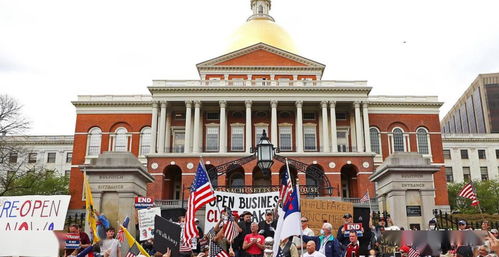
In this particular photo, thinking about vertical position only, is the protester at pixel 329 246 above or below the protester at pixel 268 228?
below

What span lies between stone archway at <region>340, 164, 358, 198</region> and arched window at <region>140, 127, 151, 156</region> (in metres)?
24.2

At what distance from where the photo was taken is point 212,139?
5650 cm

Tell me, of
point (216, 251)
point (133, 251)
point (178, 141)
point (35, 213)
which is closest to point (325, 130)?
point (178, 141)

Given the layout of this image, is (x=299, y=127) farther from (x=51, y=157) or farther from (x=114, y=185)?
(x=51, y=157)

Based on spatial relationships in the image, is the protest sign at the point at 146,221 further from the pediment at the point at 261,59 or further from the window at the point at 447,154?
the window at the point at 447,154

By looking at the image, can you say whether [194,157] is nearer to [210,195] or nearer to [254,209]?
[254,209]

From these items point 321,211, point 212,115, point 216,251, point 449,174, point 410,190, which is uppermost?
point 212,115

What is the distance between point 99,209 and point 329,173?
131 ft

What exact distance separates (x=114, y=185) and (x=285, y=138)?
139 feet

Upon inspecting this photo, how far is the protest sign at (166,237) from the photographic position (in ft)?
27.1

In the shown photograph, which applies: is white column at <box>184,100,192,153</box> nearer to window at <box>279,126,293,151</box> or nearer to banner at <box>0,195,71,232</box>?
window at <box>279,126,293,151</box>

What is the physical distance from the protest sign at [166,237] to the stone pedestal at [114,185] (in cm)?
715

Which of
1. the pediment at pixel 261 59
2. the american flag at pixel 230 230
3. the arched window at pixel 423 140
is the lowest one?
the american flag at pixel 230 230

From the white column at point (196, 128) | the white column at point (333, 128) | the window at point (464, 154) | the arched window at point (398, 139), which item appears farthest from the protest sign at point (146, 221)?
the window at point (464, 154)
